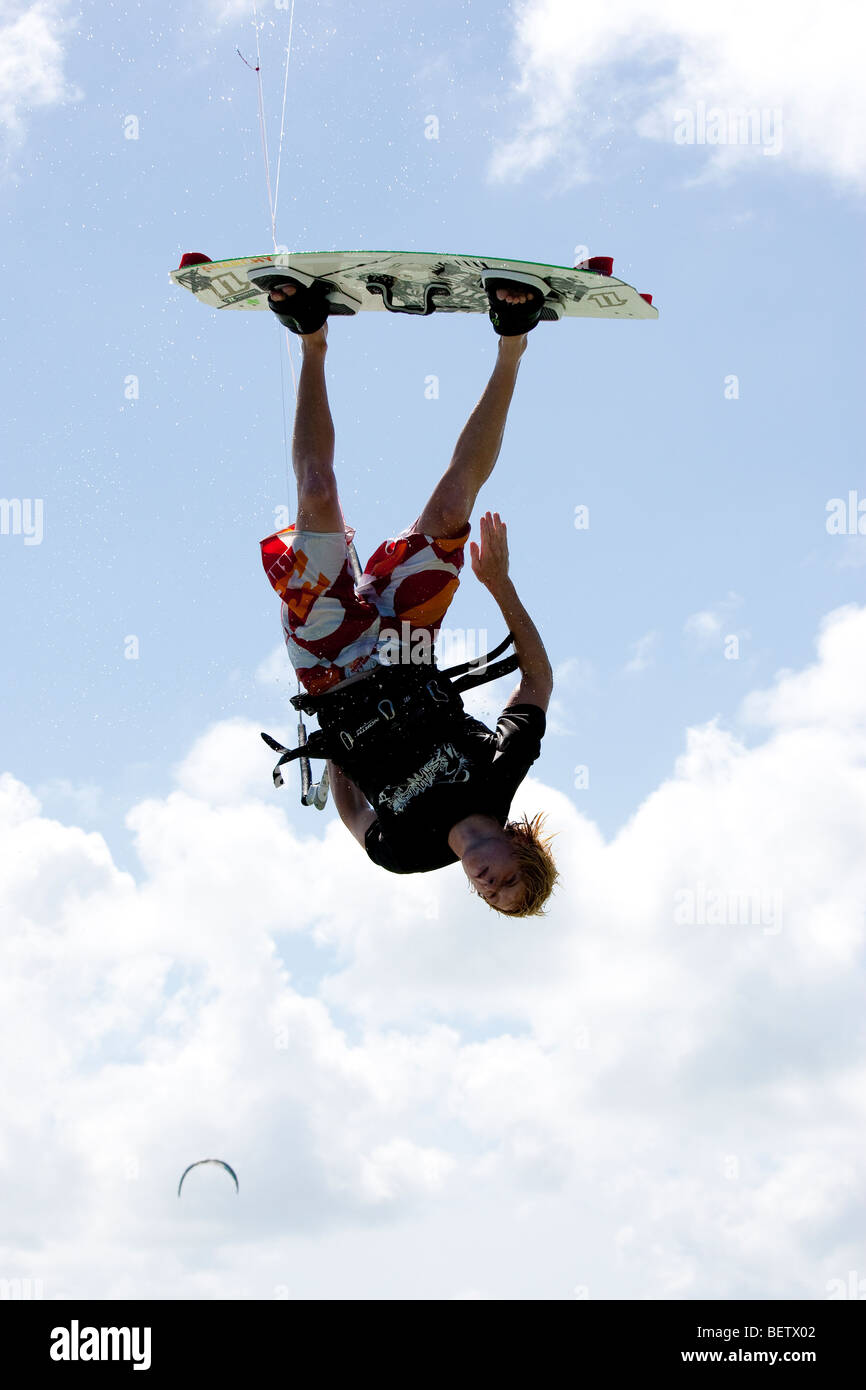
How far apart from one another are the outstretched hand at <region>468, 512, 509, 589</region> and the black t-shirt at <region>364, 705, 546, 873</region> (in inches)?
32.7

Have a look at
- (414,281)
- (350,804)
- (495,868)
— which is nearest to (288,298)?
(414,281)

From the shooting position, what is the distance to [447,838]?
8.42m

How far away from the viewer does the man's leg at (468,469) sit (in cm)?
874

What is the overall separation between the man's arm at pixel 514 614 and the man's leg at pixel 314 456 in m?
0.85

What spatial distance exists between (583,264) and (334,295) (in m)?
1.57

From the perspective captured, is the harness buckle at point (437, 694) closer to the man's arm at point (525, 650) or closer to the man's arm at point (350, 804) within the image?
the man's arm at point (525, 650)

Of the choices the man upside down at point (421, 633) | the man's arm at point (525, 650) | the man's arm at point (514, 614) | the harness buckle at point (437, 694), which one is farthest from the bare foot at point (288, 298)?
the harness buckle at point (437, 694)

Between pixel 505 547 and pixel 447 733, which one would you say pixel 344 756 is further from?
pixel 505 547

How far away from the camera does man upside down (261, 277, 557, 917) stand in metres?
8.36

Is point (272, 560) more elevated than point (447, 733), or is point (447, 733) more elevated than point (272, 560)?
point (272, 560)

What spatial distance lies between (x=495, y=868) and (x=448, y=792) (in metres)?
0.49

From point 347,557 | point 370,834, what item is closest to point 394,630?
point 347,557

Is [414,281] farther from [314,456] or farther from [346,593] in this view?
[346,593]

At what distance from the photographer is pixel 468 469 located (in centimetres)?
876
